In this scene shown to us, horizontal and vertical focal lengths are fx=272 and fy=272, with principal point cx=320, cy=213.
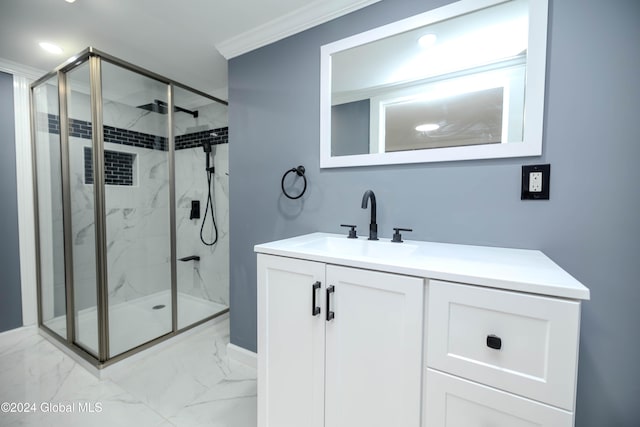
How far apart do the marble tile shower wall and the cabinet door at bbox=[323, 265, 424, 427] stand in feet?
6.48

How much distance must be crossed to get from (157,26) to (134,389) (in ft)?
7.74

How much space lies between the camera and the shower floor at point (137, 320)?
6.67ft

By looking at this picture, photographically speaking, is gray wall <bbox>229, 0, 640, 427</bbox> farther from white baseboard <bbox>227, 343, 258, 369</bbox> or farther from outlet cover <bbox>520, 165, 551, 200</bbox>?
white baseboard <bbox>227, 343, 258, 369</bbox>

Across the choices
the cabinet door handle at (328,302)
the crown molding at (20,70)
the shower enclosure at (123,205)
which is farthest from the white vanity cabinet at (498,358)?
the crown molding at (20,70)

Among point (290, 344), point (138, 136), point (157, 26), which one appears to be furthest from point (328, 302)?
point (138, 136)

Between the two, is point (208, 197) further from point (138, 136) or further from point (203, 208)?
point (138, 136)

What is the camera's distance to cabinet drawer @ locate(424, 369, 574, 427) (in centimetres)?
73

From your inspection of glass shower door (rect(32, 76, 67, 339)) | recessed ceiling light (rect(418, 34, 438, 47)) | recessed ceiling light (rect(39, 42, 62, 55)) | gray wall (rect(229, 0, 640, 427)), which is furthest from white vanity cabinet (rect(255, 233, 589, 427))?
recessed ceiling light (rect(39, 42, 62, 55))

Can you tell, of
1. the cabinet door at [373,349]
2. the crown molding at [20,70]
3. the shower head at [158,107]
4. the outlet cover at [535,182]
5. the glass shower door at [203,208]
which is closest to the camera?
the cabinet door at [373,349]

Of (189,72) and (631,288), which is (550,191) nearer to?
(631,288)

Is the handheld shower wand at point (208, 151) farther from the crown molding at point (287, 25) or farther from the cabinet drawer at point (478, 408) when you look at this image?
the cabinet drawer at point (478, 408)

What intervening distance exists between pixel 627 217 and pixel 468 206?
1.73 feet

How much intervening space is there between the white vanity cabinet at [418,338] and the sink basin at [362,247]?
0.03 metres

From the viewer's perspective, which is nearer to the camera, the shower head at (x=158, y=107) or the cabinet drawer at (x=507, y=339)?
the cabinet drawer at (x=507, y=339)
